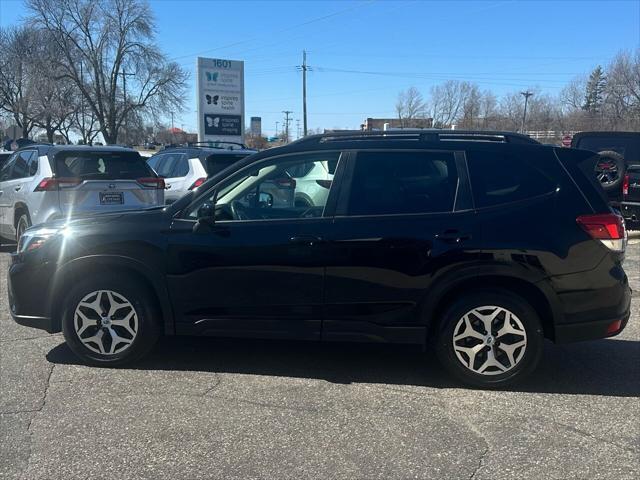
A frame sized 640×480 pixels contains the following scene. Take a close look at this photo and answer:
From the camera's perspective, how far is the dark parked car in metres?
10.8

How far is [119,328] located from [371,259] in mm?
2071

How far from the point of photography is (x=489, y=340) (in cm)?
423

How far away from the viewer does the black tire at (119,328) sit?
450 cm

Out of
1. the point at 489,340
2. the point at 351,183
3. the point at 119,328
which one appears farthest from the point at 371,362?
Result: the point at 119,328

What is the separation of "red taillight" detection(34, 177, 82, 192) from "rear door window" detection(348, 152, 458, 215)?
17.7 ft

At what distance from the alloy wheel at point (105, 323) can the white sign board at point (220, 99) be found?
22.3 m

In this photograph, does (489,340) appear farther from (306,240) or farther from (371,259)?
(306,240)

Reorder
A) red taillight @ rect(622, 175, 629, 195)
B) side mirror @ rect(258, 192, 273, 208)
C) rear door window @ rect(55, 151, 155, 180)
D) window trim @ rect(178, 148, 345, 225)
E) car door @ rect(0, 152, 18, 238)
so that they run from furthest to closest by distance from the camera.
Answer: red taillight @ rect(622, 175, 629, 195)
car door @ rect(0, 152, 18, 238)
rear door window @ rect(55, 151, 155, 180)
side mirror @ rect(258, 192, 273, 208)
window trim @ rect(178, 148, 345, 225)

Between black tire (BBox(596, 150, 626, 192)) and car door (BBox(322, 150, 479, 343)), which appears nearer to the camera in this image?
car door (BBox(322, 150, 479, 343))

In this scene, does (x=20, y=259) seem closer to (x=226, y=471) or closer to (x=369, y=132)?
(x=226, y=471)

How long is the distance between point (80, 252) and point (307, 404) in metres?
2.13

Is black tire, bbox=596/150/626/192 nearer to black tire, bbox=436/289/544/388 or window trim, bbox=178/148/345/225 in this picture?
black tire, bbox=436/289/544/388

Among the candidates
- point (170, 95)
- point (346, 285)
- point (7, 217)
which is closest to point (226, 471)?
point (346, 285)

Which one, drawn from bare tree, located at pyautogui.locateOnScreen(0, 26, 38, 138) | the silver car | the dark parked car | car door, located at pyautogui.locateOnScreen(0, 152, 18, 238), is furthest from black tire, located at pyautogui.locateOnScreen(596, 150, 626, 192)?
bare tree, located at pyautogui.locateOnScreen(0, 26, 38, 138)
